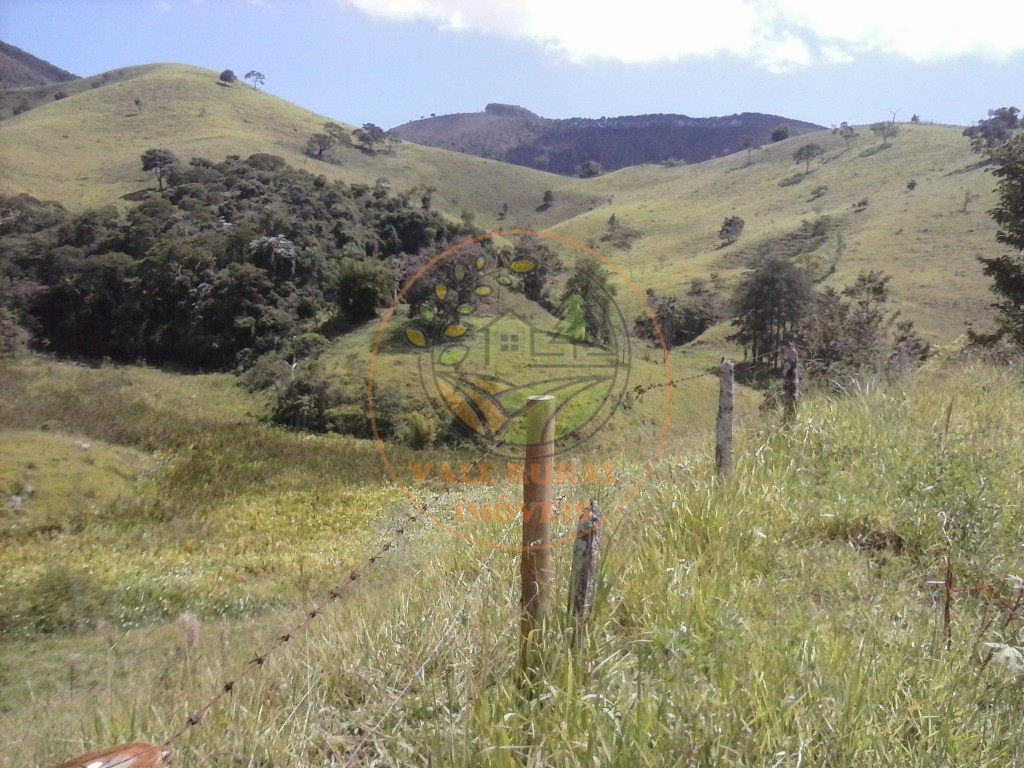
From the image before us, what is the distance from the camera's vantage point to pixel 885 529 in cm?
351

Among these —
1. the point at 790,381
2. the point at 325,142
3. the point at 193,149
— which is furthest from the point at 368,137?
the point at 790,381

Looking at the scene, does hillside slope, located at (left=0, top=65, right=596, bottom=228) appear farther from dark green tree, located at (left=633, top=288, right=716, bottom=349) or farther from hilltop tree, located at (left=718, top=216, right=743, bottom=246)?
dark green tree, located at (left=633, top=288, right=716, bottom=349)

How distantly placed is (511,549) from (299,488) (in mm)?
16134

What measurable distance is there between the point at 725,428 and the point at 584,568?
1.92 meters

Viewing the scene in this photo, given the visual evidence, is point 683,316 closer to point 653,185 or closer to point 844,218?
point 844,218

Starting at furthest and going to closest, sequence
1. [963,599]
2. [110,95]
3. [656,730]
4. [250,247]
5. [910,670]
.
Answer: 1. [110,95]
2. [250,247]
3. [963,599]
4. [910,670]
5. [656,730]

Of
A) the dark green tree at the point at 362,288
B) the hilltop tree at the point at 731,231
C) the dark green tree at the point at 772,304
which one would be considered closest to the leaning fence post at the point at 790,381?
the dark green tree at the point at 362,288

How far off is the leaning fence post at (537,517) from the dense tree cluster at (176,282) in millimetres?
34665

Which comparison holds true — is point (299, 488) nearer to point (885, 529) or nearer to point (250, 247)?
point (885, 529)

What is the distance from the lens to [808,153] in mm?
91938

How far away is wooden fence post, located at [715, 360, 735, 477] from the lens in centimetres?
388

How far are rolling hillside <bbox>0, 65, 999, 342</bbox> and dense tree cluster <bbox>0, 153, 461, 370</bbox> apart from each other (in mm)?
13833

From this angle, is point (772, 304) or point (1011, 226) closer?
point (1011, 226)

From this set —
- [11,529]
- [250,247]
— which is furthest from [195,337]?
[11,529]
